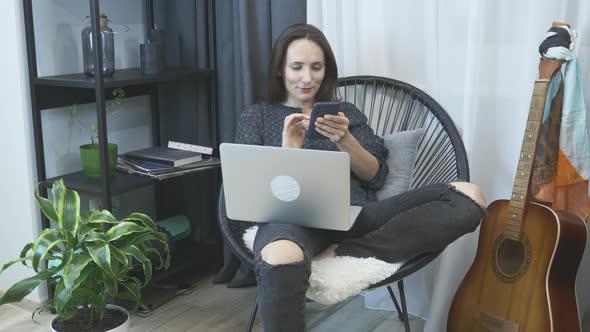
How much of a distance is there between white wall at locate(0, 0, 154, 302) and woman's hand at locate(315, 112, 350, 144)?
3.32 feet

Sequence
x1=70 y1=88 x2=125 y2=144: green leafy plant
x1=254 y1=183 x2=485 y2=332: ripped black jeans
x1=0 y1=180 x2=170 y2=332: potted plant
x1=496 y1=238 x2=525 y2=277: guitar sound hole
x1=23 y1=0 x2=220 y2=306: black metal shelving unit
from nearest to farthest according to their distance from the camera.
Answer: x1=254 y1=183 x2=485 y2=332: ripped black jeans, x1=0 y1=180 x2=170 y2=332: potted plant, x1=496 y1=238 x2=525 y2=277: guitar sound hole, x1=23 y1=0 x2=220 y2=306: black metal shelving unit, x1=70 y1=88 x2=125 y2=144: green leafy plant

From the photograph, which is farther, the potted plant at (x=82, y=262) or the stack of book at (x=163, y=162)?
the stack of book at (x=163, y=162)

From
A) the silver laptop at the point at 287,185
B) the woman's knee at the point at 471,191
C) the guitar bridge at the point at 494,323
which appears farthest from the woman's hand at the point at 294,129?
the guitar bridge at the point at 494,323

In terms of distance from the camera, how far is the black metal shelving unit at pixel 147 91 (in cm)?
206

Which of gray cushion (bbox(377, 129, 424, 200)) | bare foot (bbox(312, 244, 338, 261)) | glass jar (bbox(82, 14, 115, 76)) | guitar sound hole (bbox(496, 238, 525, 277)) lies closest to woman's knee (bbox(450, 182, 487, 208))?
guitar sound hole (bbox(496, 238, 525, 277))

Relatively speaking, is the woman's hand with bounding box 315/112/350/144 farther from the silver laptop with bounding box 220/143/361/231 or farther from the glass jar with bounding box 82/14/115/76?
the glass jar with bounding box 82/14/115/76

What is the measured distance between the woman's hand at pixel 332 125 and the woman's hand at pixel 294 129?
46mm

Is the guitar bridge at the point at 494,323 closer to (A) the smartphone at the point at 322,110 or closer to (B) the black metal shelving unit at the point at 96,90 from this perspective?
(A) the smartphone at the point at 322,110

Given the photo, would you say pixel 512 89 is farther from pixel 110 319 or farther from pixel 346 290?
pixel 110 319

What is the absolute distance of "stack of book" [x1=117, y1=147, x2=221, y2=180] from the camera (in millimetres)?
2213

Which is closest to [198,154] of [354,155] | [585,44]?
[354,155]

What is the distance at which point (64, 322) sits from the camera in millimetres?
1771

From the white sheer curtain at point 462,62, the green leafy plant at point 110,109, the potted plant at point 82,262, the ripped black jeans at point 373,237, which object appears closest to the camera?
the ripped black jeans at point 373,237

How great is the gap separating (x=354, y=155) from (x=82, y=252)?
2.50ft
